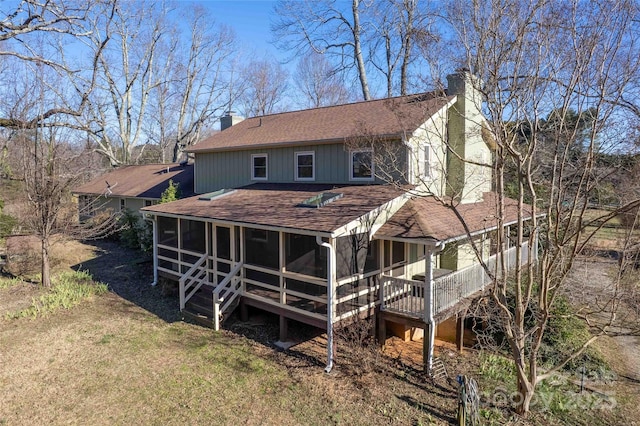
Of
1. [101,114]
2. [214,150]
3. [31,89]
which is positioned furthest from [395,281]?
[101,114]

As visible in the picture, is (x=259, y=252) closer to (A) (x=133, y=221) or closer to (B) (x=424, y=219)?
(B) (x=424, y=219)

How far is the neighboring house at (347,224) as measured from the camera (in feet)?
32.1

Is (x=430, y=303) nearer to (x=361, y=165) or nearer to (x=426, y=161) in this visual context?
(x=426, y=161)

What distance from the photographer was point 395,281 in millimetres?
10172

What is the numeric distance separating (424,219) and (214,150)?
10.5m

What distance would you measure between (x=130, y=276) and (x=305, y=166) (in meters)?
8.09

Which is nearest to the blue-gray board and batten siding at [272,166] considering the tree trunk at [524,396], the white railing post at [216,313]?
the white railing post at [216,313]

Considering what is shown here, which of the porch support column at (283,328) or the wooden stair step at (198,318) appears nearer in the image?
the porch support column at (283,328)

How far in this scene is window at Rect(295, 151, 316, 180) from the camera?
14336 millimetres

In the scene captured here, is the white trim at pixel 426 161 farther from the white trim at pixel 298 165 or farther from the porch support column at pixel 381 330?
the porch support column at pixel 381 330

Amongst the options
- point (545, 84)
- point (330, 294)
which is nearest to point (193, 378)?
point (330, 294)

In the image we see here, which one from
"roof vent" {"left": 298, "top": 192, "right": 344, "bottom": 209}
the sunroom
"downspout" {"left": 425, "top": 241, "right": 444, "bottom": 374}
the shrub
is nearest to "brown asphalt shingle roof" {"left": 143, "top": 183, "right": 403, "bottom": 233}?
the sunroom

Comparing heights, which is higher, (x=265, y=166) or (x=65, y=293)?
(x=265, y=166)

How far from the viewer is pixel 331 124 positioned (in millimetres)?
14797
